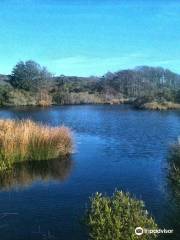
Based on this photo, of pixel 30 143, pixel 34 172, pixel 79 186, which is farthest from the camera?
pixel 30 143

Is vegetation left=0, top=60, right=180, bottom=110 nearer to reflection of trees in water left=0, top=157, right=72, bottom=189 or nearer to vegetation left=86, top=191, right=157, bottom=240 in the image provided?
reflection of trees in water left=0, top=157, right=72, bottom=189

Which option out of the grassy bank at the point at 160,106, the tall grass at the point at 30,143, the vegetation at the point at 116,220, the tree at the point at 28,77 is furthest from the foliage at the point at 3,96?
the vegetation at the point at 116,220

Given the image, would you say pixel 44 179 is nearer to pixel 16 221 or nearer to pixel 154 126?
pixel 16 221

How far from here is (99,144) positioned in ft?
83.8

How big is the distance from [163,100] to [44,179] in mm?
45208

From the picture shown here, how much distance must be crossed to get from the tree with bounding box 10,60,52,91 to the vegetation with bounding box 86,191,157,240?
6988cm

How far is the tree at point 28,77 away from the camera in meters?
77.2

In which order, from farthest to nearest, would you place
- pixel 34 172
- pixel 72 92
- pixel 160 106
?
pixel 72 92 → pixel 160 106 → pixel 34 172

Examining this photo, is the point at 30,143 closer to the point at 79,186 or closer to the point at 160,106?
the point at 79,186

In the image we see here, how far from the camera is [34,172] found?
17.5 metres

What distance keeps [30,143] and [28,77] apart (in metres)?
59.8

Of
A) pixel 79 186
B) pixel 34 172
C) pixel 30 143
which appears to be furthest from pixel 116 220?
pixel 30 143

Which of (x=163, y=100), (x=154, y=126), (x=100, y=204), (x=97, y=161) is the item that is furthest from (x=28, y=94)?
(x=100, y=204)

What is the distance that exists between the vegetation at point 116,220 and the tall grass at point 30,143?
10817 millimetres
